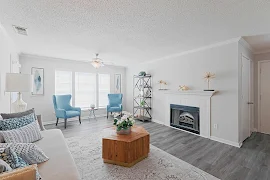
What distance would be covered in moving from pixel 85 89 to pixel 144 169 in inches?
177

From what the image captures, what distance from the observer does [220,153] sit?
2.77m

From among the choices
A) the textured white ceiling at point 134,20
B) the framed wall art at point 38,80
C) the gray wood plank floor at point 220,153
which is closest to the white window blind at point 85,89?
the framed wall art at point 38,80

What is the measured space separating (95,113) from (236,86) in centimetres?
517

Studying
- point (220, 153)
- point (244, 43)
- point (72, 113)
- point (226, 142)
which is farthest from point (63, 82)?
point (244, 43)

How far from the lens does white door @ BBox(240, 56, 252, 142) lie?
10.9 feet

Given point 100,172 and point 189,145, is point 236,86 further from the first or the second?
point 100,172

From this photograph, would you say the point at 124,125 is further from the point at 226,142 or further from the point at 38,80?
the point at 38,80

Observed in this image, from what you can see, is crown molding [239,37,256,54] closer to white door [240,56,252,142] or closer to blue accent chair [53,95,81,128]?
white door [240,56,252,142]

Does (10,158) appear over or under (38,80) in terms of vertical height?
under

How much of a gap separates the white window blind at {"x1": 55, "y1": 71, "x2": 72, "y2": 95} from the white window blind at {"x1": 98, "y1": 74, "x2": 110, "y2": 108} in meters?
1.26

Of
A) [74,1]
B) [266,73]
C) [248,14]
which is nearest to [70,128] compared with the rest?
[74,1]

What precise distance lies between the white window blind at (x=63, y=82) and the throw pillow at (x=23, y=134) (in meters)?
3.41

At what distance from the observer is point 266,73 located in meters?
3.90

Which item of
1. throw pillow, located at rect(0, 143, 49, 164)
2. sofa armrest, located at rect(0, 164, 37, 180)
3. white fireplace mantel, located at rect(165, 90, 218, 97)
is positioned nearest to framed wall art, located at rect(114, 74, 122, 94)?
white fireplace mantel, located at rect(165, 90, 218, 97)
